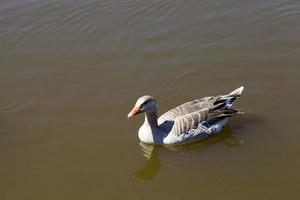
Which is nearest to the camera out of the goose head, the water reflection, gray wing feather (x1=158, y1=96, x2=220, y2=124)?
the water reflection

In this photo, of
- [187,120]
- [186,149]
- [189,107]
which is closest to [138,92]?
[189,107]

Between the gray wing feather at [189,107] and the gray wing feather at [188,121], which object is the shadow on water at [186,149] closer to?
the gray wing feather at [188,121]

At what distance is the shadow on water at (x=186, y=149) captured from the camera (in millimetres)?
9659

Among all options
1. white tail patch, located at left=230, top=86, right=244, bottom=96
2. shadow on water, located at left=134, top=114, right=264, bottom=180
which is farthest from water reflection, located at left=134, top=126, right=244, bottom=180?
white tail patch, located at left=230, top=86, right=244, bottom=96

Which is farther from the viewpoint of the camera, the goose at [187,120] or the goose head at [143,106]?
the goose at [187,120]

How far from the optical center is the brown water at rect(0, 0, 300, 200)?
30.4ft

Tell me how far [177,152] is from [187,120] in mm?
660

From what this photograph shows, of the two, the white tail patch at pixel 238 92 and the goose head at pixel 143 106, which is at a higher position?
the goose head at pixel 143 106

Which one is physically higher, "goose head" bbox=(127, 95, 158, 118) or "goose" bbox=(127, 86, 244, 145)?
"goose head" bbox=(127, 95, 158, 118)

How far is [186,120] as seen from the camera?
33.3ft

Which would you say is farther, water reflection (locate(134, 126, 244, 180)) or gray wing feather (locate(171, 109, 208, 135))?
gray wing feather (locate(171, 109, 208, 135))

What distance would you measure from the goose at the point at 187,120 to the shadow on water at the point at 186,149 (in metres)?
0.12

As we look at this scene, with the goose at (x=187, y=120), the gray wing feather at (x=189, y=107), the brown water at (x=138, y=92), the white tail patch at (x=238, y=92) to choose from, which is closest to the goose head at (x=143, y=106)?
the goose at (x=187, y=120)

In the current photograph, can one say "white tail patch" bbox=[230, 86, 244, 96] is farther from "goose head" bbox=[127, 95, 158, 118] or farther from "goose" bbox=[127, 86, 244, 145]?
"goose head" bbox=[127, 95, 158, 118]
